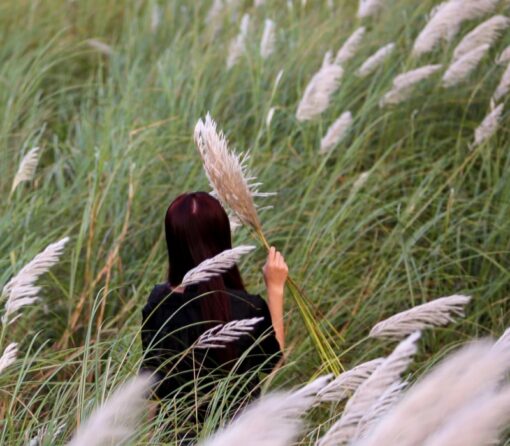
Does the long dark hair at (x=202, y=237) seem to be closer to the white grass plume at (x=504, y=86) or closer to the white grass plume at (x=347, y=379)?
the white grass plume at (x=347, y=379)

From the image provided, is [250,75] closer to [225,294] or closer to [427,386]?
[225,294]

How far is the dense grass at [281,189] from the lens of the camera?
4.18m

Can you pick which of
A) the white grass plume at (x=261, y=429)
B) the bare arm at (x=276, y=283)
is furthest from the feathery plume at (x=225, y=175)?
the white grass plume at (x=261, y=429)

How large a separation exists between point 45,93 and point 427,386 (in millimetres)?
4248

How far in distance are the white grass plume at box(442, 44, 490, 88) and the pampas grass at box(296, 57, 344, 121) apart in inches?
23.5

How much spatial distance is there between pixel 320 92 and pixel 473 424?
2.85 meters

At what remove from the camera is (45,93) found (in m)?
5.98

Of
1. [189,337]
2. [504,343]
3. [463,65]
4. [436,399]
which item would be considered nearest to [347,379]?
[504,343]

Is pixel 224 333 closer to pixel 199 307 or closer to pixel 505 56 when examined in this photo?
pixel 199 307

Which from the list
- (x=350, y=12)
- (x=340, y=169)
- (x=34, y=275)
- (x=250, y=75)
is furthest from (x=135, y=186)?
(x=350, y=12)

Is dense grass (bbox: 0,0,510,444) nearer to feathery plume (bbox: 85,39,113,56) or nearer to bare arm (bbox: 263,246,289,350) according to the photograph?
feathery plume (bbox: 85,39,113,56)

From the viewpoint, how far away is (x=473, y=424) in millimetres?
1909

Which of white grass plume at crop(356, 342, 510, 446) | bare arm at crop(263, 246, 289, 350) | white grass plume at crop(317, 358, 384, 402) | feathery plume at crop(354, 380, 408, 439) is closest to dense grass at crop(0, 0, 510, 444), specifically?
bare arm at crop(263, 246, 289, 350)

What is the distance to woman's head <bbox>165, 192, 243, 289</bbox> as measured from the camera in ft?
10.7
